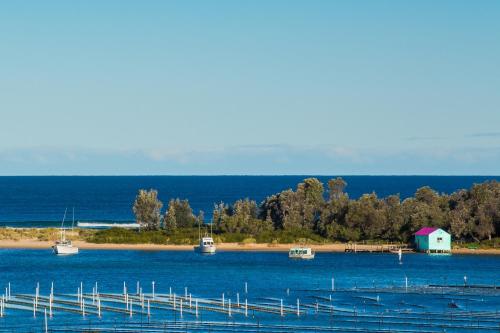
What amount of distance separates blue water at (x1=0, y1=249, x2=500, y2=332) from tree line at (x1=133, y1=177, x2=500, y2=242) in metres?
9.02

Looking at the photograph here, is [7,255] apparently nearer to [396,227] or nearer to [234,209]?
[234,209]

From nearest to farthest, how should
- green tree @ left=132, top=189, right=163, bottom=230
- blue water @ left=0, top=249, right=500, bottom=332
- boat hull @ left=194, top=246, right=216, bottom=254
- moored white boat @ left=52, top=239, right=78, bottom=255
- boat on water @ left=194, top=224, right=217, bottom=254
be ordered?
blue water @ left=0, top=249, right=500, bottom=332
moored white boat @ left=52, top=239, right=78, bottom=255
boat hull @ left=194, top=246, right=216, bottom=254
boat on water @ left=194, top=224, right=217, bottom=254
green tree @ left=132, top=189, right=163, bottom=230

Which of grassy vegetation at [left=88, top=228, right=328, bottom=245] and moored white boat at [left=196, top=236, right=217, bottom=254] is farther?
grassy vegetation at [left=88, top=228, right=328, bottom=245]

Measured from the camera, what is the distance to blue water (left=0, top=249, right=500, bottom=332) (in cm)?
8944

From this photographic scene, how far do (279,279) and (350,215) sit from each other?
37.8 m

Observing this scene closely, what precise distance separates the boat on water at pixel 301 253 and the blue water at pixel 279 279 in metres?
1.42

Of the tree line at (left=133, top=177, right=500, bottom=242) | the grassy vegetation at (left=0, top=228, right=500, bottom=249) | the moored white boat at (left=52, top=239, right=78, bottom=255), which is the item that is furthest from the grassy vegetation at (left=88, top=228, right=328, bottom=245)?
the moored white boat at (left=52, top=239, right=78, bottom=255)

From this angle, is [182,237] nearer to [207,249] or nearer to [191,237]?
[191,237]

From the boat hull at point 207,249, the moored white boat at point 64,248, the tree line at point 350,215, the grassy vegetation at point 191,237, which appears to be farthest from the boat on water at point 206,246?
the moored white boat at point 64,248

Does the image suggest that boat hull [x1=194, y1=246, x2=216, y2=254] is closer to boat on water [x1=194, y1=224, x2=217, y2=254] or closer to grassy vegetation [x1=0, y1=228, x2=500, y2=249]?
boat on water [x1=194, y1=224, x2=217, y2=254]

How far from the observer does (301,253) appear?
144250 mm

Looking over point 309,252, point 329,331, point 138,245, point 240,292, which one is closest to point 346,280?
point 240,292

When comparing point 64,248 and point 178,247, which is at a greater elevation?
point 178,247

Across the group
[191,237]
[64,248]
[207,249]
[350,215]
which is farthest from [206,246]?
[350,215]
